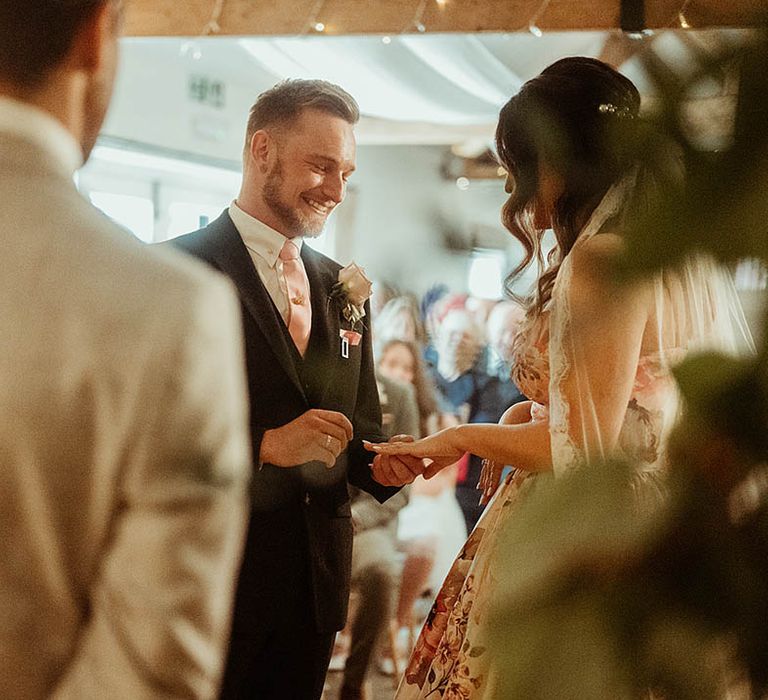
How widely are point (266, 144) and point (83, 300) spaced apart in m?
1.56

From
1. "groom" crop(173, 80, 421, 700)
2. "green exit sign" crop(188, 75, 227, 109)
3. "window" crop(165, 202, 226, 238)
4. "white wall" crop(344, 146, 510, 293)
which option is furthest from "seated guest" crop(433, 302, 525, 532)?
"green exit sign" crop(188, 75, 227, 109)

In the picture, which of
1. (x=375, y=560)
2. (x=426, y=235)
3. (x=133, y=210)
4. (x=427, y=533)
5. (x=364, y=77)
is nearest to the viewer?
(x=426, y=235)

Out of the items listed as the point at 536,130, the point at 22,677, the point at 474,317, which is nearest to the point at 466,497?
the point at 474,317

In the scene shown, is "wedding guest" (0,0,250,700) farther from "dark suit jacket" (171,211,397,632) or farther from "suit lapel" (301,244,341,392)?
"suit lapel" (301,244,341,392)

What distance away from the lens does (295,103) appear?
2287 millimetres

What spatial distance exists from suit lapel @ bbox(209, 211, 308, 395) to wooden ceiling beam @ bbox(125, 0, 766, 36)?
700 mm

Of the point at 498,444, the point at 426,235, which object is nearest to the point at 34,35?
the point at 426,235

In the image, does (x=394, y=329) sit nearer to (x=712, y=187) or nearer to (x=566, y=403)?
(x=566, y=403)

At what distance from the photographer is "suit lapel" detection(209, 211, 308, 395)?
2061mm

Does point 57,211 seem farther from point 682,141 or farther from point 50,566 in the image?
point 682,141

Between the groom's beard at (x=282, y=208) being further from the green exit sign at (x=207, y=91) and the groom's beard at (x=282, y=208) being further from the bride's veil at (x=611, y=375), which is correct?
the green exit sign at (x=207, y=91)

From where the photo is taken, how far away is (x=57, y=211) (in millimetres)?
803

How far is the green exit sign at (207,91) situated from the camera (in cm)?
667

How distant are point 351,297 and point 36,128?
1.42 m
